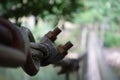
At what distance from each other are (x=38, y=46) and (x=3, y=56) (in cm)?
30

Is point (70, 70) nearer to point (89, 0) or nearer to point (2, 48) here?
point (2, 48)

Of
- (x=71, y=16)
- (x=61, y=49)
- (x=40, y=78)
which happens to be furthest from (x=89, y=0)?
(x=61, y=49)

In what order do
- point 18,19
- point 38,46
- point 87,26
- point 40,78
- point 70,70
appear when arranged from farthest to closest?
point 87,26 → point 18,19 → point 70,70 → point 40,78 → point 38,46

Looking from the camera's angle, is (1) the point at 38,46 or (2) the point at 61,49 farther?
Answer: (2) the point at 61,49

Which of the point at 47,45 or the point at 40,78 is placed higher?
the point at 47,45

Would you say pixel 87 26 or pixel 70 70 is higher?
pixel 70 70

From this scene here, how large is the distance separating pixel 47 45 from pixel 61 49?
0.12m

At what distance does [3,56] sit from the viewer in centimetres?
37

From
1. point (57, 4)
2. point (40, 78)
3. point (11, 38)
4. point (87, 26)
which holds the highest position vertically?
point (11, 38)

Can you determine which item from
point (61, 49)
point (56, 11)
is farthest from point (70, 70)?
point (56, 11)

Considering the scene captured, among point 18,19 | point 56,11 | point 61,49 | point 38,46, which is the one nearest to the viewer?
point 38,46

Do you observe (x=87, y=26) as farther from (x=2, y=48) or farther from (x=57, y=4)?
(x=2, y=48)

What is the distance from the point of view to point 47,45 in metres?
0.73

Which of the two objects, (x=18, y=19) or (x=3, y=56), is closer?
(x=3, y=56)
